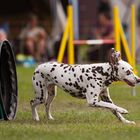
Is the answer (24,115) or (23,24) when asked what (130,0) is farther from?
(24,115)

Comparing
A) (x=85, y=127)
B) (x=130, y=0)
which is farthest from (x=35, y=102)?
(x=130, y=0)

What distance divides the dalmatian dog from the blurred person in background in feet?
41.3

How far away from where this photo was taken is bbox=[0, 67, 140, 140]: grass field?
8812 millimetres

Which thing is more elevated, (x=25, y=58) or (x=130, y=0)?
(x=130, y=0)

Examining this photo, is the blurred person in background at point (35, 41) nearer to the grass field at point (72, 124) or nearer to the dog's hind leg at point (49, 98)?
the grass field at point (72, 124)

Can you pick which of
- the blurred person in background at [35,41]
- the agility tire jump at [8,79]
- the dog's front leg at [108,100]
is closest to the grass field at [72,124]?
the dog's front leg at [108,100]

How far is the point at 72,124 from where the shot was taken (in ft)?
32.3

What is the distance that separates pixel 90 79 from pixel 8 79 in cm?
165

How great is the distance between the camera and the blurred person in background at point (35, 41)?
23234 millimetres

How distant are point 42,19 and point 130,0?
10.4 ft

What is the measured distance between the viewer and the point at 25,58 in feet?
76.0

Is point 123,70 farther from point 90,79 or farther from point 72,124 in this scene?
point 72,124

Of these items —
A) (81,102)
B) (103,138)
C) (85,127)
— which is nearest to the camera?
(103,138)

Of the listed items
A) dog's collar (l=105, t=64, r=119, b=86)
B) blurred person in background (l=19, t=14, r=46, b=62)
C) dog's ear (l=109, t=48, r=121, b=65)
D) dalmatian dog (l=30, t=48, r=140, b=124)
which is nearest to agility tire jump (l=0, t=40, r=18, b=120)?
dalmatian dog (l=30, t=48, r=140, b=124)
